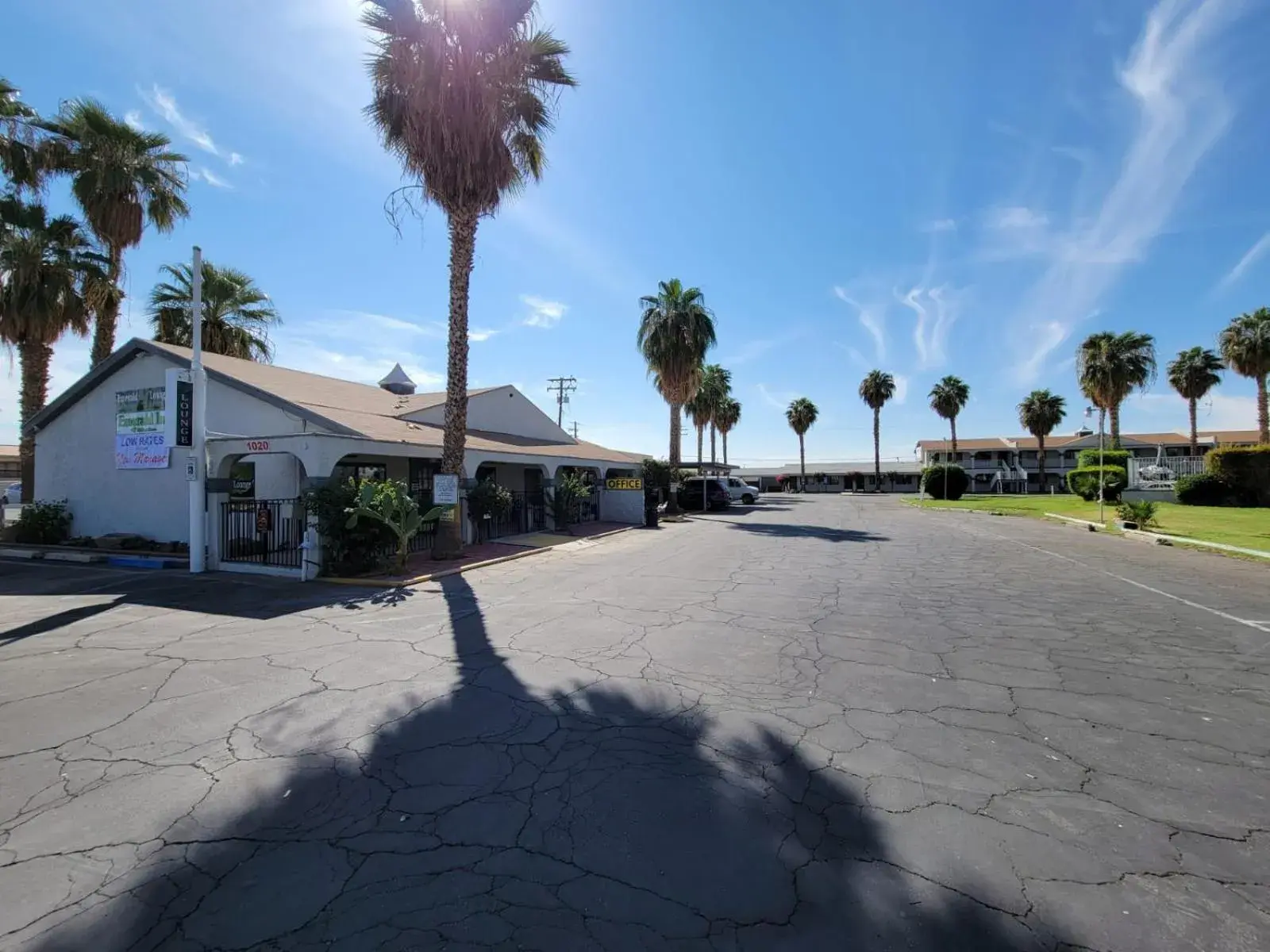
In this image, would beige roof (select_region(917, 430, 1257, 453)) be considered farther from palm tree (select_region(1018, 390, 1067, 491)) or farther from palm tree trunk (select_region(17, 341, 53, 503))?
palm tree trunk (select_region(17, 341, 53, 503))

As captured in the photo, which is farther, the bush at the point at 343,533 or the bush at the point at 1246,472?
the bush at the point at 1246,472

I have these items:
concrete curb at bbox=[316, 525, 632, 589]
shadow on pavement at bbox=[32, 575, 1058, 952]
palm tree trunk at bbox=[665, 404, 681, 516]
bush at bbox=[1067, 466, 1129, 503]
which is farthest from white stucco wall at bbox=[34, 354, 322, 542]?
bush at bbox=[1067, 466, 1129, 503]

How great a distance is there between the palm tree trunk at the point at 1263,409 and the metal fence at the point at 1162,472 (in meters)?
11.9

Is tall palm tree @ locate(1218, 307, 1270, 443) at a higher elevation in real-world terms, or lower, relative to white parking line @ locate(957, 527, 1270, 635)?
higher

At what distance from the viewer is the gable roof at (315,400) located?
13.8 metres

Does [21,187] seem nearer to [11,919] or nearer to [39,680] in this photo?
[39,680]

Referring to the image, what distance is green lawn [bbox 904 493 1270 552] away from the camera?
15625 millimetres

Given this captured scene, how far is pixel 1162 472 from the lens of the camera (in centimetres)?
3033

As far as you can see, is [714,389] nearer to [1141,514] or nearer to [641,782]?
[1141,514]

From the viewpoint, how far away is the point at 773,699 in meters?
4.98

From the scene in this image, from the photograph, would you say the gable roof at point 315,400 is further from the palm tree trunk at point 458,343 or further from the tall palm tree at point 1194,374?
the tall palm tree at point 1194,374

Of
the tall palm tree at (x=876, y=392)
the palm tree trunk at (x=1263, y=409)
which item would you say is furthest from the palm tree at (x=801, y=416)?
the palm tree trunk at (x=1263, y=409)

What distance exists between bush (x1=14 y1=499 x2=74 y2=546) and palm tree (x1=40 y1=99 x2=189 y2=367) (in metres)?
5.42

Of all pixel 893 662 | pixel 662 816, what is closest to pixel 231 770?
pixel 662 816
